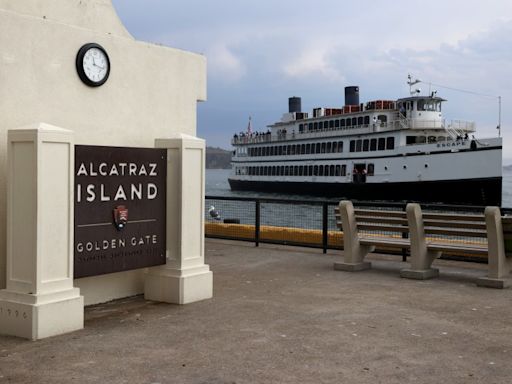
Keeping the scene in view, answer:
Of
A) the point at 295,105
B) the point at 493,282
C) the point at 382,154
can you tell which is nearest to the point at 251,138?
the point at 295,105

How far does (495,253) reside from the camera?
8.42m

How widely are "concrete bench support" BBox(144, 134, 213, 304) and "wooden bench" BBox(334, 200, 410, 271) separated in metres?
2.87

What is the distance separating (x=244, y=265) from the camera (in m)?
10.3

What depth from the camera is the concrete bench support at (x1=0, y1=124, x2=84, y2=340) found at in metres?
5.80

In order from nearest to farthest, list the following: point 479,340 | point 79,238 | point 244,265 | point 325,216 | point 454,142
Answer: point 479,340
point 79,238
point 244,265
point 325,216
point 454,142

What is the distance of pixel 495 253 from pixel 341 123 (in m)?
49.7

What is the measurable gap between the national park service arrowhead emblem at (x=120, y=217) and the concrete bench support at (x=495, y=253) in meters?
4.54

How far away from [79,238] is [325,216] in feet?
19.1

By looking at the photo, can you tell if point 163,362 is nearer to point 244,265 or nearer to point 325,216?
point 244,265

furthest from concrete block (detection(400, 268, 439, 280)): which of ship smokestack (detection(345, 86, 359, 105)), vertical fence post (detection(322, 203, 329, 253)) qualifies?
ship smokestack (detection(345, 86, 359, 105))

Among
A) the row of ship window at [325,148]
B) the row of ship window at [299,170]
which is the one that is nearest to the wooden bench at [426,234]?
the row of ship window at [325,148]

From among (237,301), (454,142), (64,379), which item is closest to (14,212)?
(64,379)

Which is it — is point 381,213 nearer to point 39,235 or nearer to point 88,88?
point 88,88

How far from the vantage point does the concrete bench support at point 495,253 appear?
830 cm
